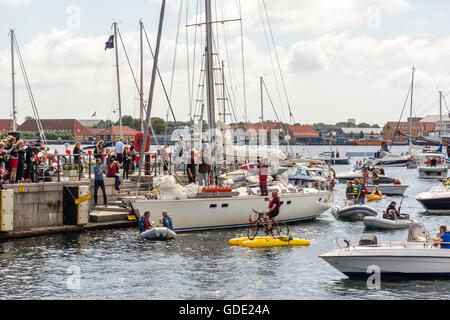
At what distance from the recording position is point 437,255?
19.8m

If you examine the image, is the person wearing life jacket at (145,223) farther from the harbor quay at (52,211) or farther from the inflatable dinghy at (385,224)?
the inflatable dinghy at (385,224)

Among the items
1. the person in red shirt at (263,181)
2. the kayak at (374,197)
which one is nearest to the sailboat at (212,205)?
the person in red shirt at (263,181)

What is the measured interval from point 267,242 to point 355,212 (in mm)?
10767

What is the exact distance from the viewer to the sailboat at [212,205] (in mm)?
27750

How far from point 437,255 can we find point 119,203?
16924mm

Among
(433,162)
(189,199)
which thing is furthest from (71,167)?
(433,162)

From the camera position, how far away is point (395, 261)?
20000mm

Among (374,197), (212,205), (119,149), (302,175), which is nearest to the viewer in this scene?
(212,205)

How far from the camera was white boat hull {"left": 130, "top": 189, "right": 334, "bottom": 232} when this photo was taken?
27531 millimetres

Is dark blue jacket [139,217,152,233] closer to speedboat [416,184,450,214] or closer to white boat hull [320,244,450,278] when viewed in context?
white boat hull [320,244,450,278]

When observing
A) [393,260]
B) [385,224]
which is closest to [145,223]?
[393,260]

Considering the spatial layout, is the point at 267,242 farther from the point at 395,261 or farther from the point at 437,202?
the point at 437,202
